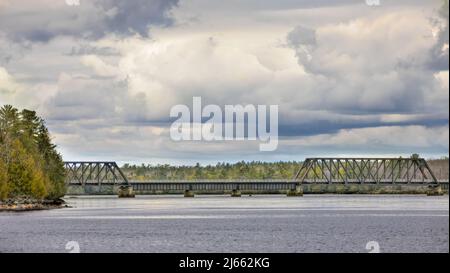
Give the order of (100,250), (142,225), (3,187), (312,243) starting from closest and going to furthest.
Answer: (100,250) < (312,243) < (142,225) < (3,187)

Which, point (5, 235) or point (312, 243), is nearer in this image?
point (312, 243)

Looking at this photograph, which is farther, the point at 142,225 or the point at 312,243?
the point at 142,225

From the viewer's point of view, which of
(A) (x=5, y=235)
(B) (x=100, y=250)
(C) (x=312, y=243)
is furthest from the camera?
(A) (x=5, y=235)

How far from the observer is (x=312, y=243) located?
114 m

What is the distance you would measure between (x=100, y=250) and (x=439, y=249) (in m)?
37.9
